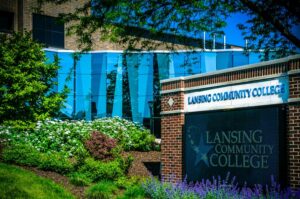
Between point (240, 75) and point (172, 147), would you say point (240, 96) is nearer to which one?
point (240, 75)

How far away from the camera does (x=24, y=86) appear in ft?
82.0

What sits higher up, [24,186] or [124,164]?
[124,164]

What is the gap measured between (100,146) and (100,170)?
1.55 meters

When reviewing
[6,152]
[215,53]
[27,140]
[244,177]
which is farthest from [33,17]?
[244,177]

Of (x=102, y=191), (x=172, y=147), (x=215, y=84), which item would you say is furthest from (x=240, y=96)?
(x=102, y=191)

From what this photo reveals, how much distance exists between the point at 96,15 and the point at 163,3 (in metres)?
2.01

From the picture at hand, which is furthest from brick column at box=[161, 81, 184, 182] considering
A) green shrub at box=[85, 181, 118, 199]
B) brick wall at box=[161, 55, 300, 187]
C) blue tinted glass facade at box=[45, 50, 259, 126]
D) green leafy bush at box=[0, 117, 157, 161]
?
blue tinted glass facade at box=[45, 50, 259, 126]

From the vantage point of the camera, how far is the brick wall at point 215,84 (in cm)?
1240

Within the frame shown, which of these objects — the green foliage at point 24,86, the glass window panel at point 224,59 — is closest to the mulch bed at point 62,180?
the green foliage at point 24,86

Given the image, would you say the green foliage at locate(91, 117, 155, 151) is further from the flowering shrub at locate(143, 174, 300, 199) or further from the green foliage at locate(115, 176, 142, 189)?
the flowering shrub at locate(143, 174, 300, 199)

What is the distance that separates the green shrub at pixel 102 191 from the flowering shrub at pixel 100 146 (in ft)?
7.65

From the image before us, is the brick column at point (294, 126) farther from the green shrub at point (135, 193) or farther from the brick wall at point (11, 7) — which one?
the brick wall at point (11, 7)

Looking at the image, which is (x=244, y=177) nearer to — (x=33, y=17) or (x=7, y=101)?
(x=7, y=101)

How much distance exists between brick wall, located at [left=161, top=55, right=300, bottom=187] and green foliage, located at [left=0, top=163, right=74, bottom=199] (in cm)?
418
